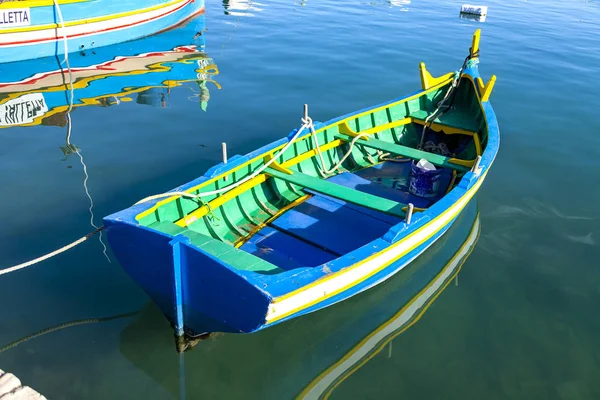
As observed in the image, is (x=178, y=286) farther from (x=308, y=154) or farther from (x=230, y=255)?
(x=308, y=154)

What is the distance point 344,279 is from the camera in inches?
208

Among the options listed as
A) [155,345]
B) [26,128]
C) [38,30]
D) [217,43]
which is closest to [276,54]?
[217,43]

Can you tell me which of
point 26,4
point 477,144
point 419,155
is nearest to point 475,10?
point 477,144

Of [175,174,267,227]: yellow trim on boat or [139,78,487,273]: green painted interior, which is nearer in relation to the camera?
[139,78,487,273]: green painted interior

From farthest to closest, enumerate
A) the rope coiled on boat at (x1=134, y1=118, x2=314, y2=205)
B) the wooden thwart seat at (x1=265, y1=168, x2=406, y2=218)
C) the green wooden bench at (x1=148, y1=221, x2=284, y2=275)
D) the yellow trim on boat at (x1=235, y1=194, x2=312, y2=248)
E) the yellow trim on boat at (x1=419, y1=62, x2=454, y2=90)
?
the yellow trim on boat at (x1=419, y1=62, x2=454, y2=90) < the yellow trim on boat at (x1=235, y1=194, x2=312, y2=248) < the wooden thwart seat at (x1=265, y1=168, x2=406, y2=218) < the rope coiled on boat at (x1=134, y1=118, x2=314, y2=205) < the green wooden bench at (x1=148, y1=221, x2=284, y2=275)

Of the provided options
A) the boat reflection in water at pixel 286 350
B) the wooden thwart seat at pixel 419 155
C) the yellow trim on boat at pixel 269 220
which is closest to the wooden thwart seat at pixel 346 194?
the yellow trim on boat at pixel 269 220

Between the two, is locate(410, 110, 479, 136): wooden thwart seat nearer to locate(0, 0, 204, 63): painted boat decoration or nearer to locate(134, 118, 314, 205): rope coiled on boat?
locate(134, 118, 314, 205): rope coiled on boat

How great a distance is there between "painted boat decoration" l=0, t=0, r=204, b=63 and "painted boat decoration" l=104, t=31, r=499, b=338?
11.8 metres

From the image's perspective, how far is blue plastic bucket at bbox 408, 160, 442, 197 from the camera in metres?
8.18

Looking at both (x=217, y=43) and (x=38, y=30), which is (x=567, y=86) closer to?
(x=217, y=43)

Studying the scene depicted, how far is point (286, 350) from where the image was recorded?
5832 millimetres

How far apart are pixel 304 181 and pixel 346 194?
0.75 m

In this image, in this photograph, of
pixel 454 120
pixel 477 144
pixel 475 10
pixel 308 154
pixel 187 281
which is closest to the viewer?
pixel 187 281

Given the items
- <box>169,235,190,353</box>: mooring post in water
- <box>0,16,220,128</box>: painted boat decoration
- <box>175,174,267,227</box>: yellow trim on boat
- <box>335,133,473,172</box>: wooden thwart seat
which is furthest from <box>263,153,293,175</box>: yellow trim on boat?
<box>0,16,220,128</box>: painted boat decoration
